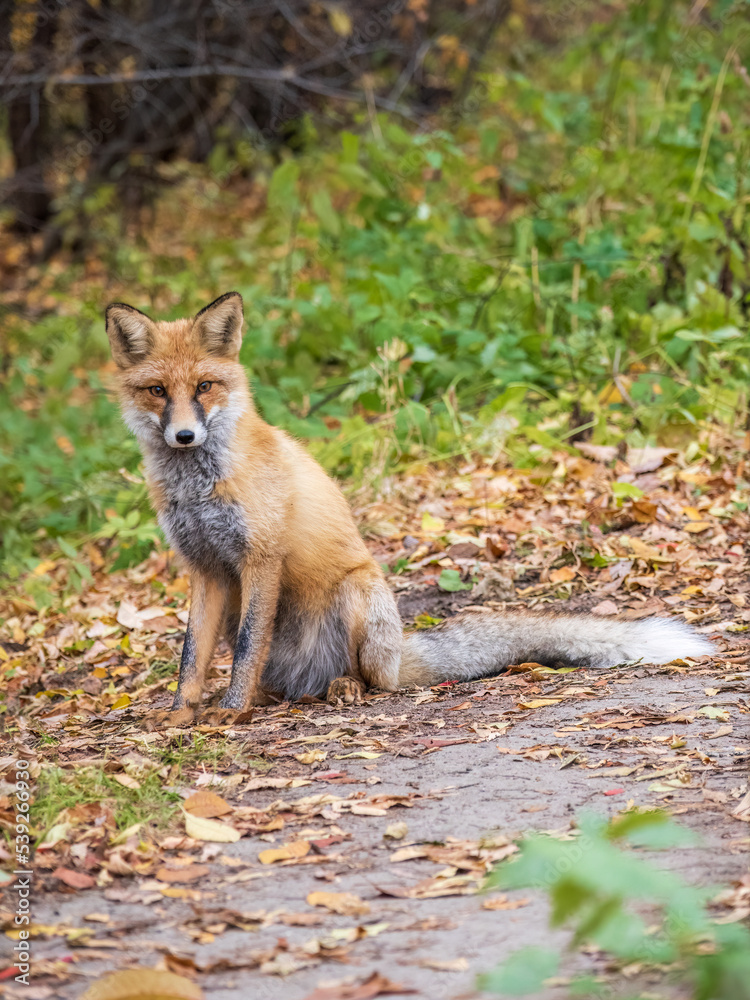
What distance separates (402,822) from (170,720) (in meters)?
1.60

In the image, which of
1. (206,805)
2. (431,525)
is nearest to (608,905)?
(206,805)

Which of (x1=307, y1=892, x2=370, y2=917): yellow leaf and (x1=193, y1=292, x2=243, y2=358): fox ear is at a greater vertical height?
(x1=193, y1=292, x2=243, y2=358): fox ear

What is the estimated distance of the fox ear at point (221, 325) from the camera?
463 centimetres

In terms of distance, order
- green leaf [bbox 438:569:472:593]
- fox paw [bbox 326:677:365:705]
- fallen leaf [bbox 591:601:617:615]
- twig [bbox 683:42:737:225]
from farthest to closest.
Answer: twig [bbox 683:42:737:225] → green leaf [bbox 438:569:472:593] → fallen leaf [bbox 591:601:617:615] → fox paw [bbox 326:677:365:705]

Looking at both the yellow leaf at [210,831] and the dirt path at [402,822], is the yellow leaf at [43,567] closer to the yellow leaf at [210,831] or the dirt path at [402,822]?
the dirt path at [402,822]

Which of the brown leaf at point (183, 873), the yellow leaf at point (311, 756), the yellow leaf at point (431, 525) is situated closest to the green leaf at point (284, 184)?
the yellow leaf at point (431, 525)

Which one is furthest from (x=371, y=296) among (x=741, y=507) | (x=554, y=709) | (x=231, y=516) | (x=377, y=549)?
(x=554, y=709)

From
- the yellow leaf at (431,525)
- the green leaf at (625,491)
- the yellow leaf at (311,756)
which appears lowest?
the yellow leaf at (311,756)

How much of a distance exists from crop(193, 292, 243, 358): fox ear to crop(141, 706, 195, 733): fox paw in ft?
5.43

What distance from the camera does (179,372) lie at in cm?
450

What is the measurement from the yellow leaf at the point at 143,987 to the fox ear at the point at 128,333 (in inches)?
114

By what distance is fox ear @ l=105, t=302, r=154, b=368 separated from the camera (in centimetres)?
456

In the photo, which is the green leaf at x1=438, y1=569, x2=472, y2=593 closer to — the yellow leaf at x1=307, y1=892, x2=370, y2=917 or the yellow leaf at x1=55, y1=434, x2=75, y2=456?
the yellow leaf at x1=307, y1=892, x2=370, y2=917

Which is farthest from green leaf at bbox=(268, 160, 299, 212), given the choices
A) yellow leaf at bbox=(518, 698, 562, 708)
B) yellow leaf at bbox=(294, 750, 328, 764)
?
yellow leaf at bbox=(294, 750, 328, 764)
